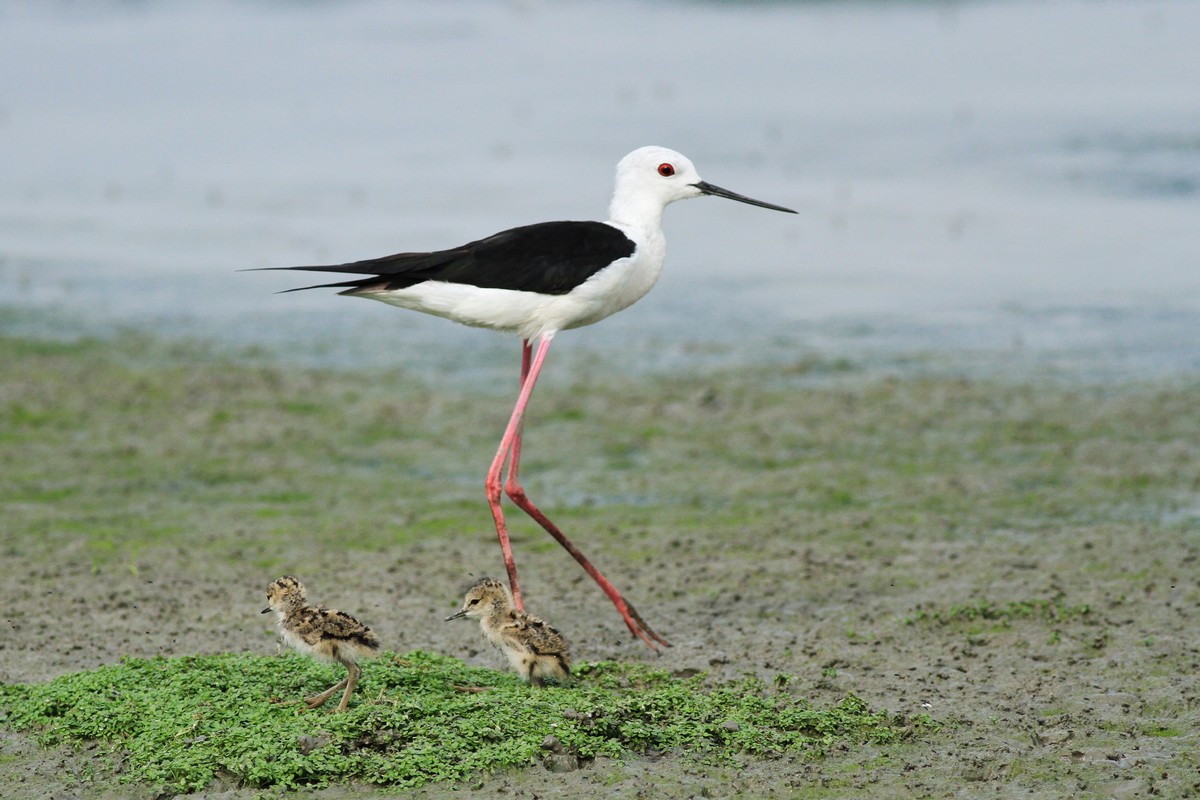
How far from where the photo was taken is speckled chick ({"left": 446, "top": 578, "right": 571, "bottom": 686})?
520 centimetres

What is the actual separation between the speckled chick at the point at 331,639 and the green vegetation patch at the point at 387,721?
9 cm

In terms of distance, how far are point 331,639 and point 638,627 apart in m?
1.53

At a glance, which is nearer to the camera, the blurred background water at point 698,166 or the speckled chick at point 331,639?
the speckled chick at point 331,639

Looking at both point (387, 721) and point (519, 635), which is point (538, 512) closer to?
point (519, 635)

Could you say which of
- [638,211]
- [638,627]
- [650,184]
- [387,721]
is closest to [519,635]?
[387,721]

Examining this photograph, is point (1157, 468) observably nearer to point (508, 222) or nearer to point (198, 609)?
point (198, 609)

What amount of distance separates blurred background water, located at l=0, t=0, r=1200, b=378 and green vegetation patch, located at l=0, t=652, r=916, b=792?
5.46m

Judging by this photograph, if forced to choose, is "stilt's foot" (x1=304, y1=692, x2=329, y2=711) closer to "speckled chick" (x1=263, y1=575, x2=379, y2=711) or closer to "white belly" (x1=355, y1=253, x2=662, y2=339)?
"speckled chick" (x1=263, y1=575, x2=379, y2=711)

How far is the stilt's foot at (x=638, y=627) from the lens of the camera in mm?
6004

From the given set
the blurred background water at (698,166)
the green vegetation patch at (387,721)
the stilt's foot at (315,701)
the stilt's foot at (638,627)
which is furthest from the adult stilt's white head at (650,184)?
the blurred background water at (698,166)

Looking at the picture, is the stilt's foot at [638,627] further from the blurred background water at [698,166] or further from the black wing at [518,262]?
the blurred background water at [698,166]

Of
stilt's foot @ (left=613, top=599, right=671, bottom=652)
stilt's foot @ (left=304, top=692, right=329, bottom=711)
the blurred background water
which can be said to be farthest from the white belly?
the blurred background water

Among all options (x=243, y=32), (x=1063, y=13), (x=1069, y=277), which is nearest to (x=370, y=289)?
(x=1069, y=277)

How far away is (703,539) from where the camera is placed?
7.40 meters
